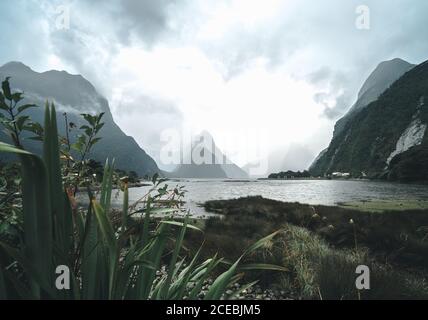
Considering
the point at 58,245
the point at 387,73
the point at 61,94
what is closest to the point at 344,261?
the point at 58,245

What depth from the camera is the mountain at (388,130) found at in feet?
214

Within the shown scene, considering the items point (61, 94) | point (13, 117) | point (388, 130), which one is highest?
point (388, 130)

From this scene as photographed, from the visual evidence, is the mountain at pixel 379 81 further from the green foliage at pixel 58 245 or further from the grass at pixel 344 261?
the green foliage at pixel 58 245

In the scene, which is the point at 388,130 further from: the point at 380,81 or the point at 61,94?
the point at 380,81

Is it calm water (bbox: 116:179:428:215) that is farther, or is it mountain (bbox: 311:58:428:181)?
mountain (bbox: 311:58:428:181)

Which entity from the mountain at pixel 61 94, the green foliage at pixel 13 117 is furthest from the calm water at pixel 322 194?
the green foliage at pixel 13 117

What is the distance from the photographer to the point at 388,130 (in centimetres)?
7538

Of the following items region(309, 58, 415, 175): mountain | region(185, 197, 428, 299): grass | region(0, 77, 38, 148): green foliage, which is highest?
region(309, 58, 415, 175): mountain

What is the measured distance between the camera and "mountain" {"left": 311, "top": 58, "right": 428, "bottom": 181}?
65375 mm

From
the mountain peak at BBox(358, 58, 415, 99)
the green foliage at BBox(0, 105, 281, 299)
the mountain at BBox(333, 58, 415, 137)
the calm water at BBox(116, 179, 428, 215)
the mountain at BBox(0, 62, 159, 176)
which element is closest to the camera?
the green foliage at BBox(0, 105, 281, 299)

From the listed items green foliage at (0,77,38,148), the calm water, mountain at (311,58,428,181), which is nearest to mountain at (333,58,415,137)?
mountain at (311,58,428,181)

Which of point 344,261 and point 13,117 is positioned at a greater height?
point 13,117

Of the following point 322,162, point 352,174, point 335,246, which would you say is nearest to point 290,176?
point 322,162

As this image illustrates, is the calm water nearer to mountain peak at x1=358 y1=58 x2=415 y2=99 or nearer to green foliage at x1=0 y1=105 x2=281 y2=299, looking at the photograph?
green foliage at x1=0 y1=105 x2=281 y2=299
